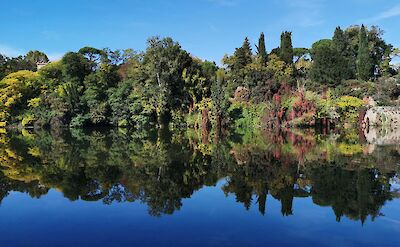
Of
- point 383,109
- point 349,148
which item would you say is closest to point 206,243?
point 349,148

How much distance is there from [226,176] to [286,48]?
3857 cm

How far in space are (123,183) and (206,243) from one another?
15.4 ft

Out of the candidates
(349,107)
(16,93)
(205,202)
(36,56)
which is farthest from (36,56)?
(205,202)

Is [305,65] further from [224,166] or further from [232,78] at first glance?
[224,166]

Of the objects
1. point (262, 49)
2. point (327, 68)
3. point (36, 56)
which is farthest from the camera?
point (36, 56)

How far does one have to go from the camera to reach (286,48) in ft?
152

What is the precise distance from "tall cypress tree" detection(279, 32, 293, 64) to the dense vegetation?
0.39 ft

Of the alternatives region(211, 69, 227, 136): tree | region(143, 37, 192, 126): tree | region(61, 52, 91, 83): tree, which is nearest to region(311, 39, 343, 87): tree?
region(211, 69, 227, 136): tree

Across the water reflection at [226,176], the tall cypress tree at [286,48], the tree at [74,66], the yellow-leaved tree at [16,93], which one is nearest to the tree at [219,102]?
the tall cypress tree at [286,48]

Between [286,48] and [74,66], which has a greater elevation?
[286,48]

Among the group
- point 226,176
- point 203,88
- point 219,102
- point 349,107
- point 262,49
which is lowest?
point 226,176

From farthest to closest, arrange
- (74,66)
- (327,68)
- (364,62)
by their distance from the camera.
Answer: (74,66)
(364,62)
(327,68)

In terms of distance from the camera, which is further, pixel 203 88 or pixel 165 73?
pixel 203 88

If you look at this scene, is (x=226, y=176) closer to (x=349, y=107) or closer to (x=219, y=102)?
(x=219, y=102)
